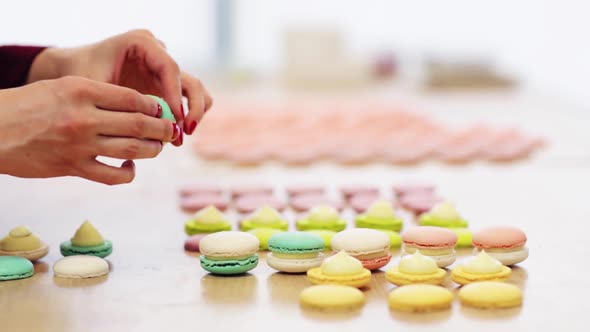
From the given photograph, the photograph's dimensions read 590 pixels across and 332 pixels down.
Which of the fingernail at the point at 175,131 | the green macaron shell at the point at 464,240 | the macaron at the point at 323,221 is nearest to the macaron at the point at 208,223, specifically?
the macaron at the point at 323,221

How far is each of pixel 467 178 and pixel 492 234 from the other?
29.1 inches

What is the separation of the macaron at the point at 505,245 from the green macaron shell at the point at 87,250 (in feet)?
1.59

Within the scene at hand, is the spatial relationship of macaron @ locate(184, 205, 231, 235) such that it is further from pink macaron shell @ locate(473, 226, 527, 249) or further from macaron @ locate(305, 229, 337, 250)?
pink macaron shell @ locate(473, 226, 527, 249)

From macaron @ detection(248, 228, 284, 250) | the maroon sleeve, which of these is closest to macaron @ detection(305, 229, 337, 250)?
macaron @ detection(248, 228, 284, 250)

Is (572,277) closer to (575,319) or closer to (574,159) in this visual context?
(575,319)

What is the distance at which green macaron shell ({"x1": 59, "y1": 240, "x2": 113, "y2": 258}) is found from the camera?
1.19 metres

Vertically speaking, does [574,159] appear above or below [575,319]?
above

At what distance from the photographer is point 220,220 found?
1345 millimetres

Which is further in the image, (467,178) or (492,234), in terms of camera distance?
(467,178)

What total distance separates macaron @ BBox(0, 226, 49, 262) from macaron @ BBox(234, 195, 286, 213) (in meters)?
0.39

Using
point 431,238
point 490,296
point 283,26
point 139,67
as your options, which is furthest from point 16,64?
point 283,26

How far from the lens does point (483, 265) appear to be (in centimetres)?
104

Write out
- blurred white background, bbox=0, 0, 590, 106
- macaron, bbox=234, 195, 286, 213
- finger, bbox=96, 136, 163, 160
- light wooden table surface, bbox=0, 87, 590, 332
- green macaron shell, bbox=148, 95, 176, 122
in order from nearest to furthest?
light wooden table surface, bbox=0, 87, 590, 332
finger, bbox=96, 136, 163, 160
green macaron shell, bbox=148, 95, 176, 122
macaron, bbox=234, 195, 286, 213
blurred white background, bbox=0, 0, 590, 106

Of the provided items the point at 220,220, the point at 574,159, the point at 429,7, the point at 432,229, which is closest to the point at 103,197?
the point at 220,220
